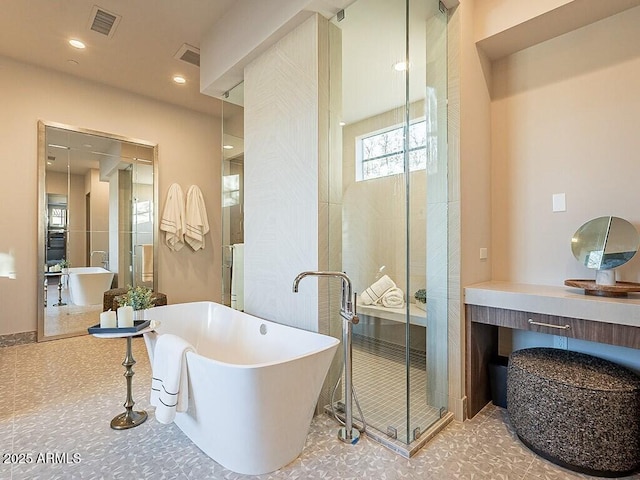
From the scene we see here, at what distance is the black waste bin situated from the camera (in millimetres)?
2195

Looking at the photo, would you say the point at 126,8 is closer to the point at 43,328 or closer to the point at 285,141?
the point at 285,141

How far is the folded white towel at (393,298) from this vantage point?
2277 mm

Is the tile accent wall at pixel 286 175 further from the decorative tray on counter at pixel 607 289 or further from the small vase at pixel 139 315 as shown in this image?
the decorative tray on counter at pixel 607 289

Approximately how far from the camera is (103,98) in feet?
12.9

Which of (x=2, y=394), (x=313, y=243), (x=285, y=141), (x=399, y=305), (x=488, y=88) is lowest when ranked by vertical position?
(x=2, y=394)

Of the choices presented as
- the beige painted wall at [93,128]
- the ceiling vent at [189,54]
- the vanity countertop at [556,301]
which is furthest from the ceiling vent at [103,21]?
the vanity countertop at [556,301]

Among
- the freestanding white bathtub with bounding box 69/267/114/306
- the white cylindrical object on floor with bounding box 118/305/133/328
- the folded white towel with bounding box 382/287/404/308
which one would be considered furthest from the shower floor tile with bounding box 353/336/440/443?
the freestanding white bathtub with bounding box 69/267/114/306

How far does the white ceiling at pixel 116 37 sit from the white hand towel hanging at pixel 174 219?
130cm

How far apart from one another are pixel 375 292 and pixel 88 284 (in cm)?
335

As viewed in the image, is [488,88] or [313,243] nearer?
[313,243]

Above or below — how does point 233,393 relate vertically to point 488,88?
below

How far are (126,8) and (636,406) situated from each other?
4.22 metres

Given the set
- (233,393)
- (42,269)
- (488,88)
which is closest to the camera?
(233,393)

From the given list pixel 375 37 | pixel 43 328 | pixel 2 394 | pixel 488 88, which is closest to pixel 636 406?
pixel 488 88
